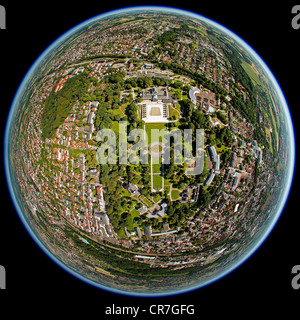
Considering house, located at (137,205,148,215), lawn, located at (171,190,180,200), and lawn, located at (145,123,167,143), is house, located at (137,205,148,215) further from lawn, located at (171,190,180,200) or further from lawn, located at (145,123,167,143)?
lawn, located at (145,123,167,143)

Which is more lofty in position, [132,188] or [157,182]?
[157,182]

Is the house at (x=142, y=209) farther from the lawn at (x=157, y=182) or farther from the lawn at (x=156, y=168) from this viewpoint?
the lawn at (x=156, y=168)

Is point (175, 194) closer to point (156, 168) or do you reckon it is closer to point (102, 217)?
point (156, 168)

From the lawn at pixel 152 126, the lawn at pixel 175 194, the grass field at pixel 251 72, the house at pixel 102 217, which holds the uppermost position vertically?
the grass field at pixel 251 72

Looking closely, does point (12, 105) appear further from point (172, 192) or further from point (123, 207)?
point (172, 192)

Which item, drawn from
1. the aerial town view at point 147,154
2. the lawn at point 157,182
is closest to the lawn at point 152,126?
the aerial town view at point 147,154

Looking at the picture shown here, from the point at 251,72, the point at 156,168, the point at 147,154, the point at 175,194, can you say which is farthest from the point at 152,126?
the point at 251,72

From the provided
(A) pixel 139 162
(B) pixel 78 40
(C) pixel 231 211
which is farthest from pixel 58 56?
(C) pixel 231 211

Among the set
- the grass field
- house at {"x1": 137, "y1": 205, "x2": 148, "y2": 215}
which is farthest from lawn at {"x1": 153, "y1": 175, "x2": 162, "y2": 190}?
the grass field
